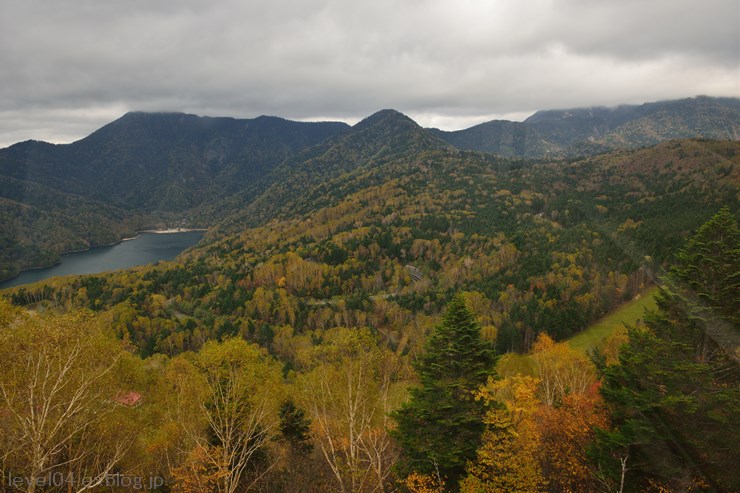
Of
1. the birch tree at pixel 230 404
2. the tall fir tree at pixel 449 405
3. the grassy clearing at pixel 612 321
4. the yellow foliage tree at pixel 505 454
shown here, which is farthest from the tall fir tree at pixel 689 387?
the grassy clearing at pixel 612 321

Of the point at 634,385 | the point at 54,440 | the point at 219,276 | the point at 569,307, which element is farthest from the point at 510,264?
the point at 54,440

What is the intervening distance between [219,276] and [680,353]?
173 m

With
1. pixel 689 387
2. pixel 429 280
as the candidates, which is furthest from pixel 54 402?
pixel 429 280

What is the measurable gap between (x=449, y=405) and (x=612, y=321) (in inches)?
3240

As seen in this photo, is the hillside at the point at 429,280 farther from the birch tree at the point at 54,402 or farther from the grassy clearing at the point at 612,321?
the birch tree at the point at 54,402

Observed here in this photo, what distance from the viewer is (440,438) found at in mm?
20703

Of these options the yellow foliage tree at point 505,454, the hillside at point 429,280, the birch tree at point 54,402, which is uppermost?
the birch tree at point 54,402

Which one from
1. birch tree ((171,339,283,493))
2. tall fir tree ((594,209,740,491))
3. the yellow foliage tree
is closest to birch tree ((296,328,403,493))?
birch tree ((171,339,283,493))

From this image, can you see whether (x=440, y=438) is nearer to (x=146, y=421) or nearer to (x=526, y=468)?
(x=526, y=468)

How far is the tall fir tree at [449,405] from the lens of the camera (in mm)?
20562

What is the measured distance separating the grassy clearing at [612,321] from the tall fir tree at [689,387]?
6519 cm

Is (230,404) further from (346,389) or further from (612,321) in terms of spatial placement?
(612,321)

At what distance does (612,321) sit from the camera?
8669 cm

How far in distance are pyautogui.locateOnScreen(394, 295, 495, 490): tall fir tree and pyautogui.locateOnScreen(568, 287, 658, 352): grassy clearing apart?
6666 cm
